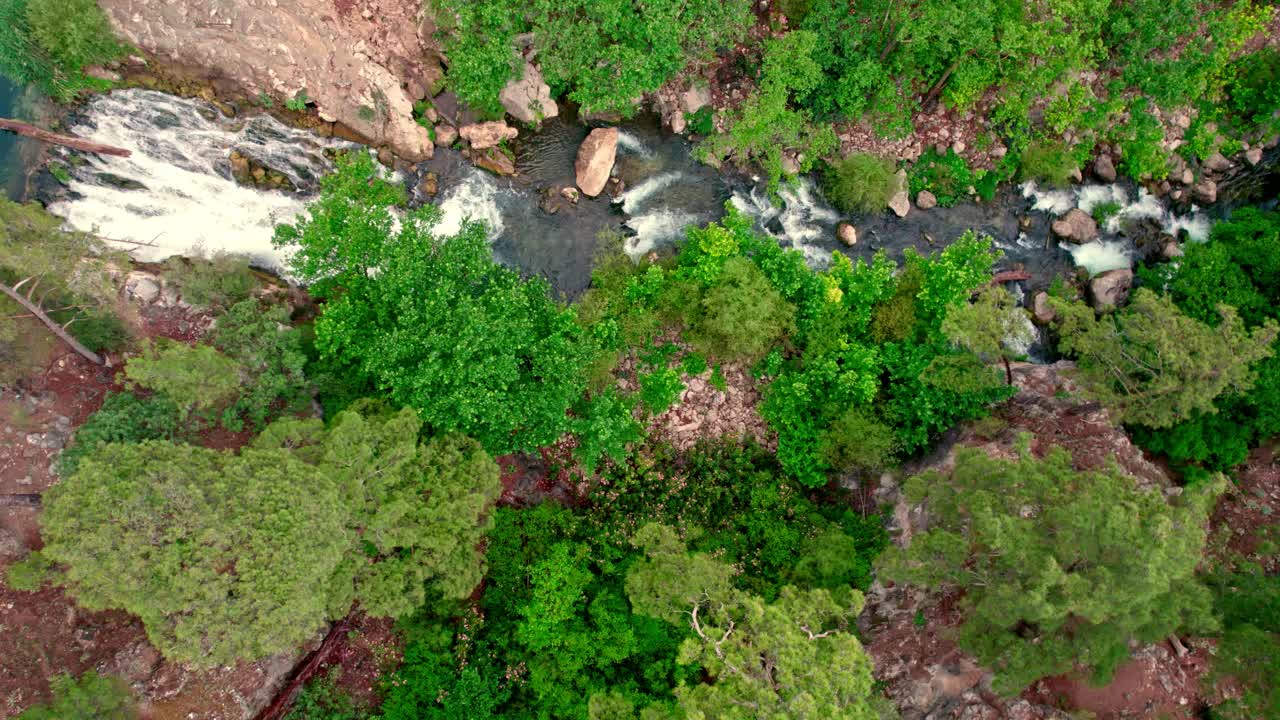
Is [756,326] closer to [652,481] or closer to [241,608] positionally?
[652,481]

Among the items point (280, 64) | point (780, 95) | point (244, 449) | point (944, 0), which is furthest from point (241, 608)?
point (944, 0)

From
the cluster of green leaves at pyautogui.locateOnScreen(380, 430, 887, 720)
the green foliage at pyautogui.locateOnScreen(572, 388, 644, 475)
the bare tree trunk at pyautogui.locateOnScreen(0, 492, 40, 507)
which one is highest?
the green foliage at pyautogui.locateOnScreen(572, 388, 644, 475)

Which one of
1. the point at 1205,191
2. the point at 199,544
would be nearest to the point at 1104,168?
the point at 1205,191

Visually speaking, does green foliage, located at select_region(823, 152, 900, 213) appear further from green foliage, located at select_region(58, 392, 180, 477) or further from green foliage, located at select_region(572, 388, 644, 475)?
green foliage, located at select_region(58, 392, 180, 477)

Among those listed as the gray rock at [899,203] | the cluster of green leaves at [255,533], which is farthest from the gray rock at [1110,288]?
the cluster of green leaves at [255,533]

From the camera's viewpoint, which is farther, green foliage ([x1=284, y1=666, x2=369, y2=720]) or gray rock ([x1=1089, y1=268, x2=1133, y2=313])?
gray rock ([x1=1089, y1=268, x2=1133, y2=313])

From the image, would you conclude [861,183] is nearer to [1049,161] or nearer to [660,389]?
[1049,161]

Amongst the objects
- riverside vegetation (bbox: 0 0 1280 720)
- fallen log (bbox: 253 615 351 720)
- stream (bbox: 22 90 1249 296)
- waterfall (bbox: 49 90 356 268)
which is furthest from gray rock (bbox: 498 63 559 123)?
fallen log (bbox: 253 615 351 720)
